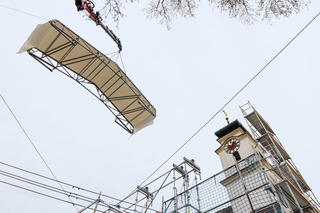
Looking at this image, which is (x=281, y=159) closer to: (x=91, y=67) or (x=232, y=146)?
(x=232, y=146)

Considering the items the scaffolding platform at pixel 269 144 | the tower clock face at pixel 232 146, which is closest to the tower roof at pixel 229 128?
the tower clock face at pixel 232 146

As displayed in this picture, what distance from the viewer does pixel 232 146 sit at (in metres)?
22.4

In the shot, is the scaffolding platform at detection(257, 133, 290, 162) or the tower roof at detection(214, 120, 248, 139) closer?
the scaffolding platform at detection(257, 133, 290, 162)

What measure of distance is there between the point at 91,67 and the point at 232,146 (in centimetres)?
1596

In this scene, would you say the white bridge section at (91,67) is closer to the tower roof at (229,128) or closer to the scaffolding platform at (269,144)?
the scaffolding platform at (269,144)

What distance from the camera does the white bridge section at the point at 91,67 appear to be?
1118 cm

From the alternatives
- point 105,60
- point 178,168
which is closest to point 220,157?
point 178,168

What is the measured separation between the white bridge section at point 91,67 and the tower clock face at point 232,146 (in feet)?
36.9

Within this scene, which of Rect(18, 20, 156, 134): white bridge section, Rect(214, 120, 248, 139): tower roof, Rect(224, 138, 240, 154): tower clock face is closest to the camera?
Rect(18, 20, 156, 134): white bridge section

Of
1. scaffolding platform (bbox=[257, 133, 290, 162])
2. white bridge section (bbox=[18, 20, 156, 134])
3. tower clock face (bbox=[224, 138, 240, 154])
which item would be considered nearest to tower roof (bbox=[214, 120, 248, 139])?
tower clock face (bbox=[224, 138, 240, 154])

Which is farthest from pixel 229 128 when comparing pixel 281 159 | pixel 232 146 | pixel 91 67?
pixel 91 67

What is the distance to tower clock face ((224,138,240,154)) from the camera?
2189 cm

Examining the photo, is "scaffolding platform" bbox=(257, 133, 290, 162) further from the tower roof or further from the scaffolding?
the tower roof

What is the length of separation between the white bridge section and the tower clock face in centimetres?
1124
